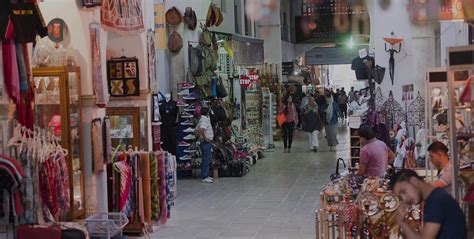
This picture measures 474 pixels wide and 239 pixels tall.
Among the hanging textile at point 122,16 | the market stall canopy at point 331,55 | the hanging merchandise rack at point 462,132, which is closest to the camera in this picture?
the hanging merchandise rack at point 462,132

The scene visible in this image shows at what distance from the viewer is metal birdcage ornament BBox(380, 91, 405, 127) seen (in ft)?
51.0

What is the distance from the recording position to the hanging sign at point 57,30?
9.20 metres

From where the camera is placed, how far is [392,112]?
51.8ft

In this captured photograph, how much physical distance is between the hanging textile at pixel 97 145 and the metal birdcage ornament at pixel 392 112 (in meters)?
7.62

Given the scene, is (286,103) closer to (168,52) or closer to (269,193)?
(168,52)

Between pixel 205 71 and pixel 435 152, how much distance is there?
11.6 metres

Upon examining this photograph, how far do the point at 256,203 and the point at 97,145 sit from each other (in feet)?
14.5

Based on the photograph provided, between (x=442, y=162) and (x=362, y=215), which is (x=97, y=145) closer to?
(x=362, y=215)

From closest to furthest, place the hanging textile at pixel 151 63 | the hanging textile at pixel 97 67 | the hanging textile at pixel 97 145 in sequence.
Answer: the hanging textile at pixel 97 67 → the hanging textile at pixel 97 145 → the hanging textile at pixel 151 63

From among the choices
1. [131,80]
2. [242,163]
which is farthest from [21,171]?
[242,163]

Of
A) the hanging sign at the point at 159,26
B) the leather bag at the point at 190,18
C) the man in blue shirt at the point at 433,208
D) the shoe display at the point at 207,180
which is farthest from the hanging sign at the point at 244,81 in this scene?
the man in blue shirt at the point at 433,208

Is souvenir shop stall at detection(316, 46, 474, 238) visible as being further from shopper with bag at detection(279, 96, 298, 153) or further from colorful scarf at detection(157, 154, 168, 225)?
shopper with bag at detection(279, 96, 298, 153)

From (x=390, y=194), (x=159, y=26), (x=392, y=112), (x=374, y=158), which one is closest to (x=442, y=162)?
(x=390, y=194)

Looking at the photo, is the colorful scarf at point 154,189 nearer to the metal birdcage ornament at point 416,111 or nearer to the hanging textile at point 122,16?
the hanging textile at point 122,16
